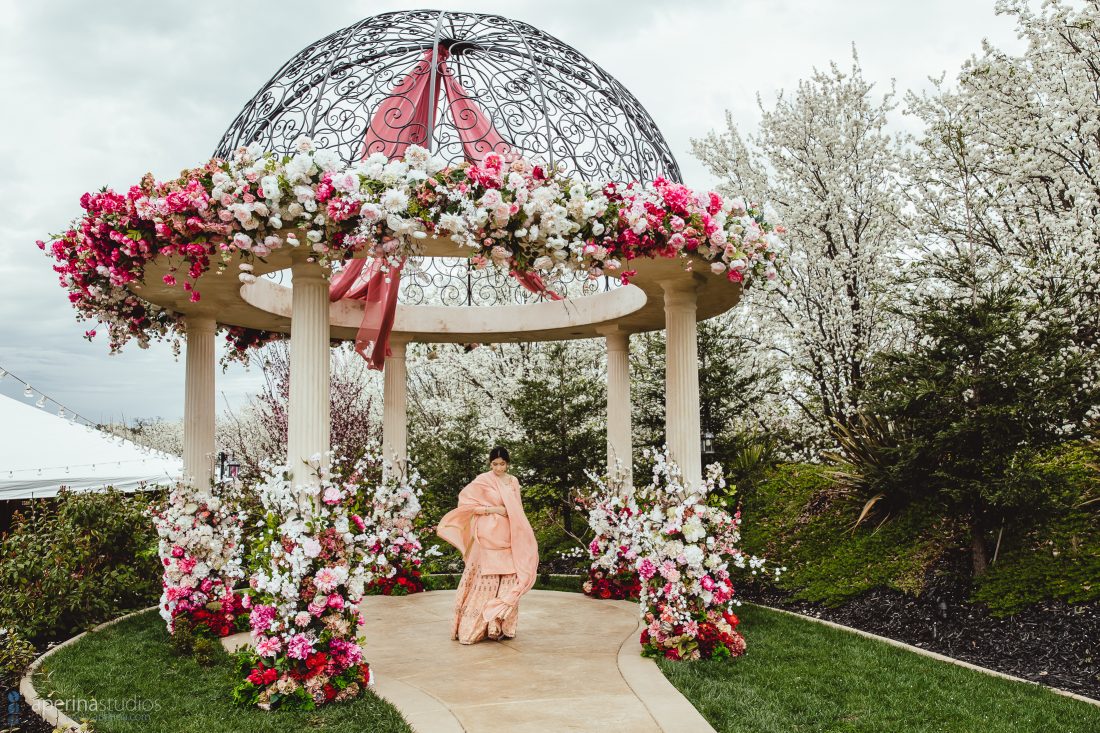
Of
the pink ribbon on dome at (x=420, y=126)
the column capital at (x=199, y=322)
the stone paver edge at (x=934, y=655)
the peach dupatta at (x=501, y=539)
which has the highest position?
the pink ribbon on dome at (x=420, y=126)

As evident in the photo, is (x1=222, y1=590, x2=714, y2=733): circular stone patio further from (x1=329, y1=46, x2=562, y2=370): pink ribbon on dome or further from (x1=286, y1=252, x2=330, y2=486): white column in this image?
(x1=329, y1=46, x2=562, y2=370): pink ribbon on dome

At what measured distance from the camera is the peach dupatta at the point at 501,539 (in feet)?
22.4

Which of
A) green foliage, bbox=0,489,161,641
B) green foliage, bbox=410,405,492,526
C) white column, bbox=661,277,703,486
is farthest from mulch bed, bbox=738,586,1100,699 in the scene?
green foliage, bbox=0,489,161,641

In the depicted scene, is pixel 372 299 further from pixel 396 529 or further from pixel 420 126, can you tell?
pixel 396 529

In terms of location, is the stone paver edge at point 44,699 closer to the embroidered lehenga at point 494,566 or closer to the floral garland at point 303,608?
the floral garland at point 303,608

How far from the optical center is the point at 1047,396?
727cm

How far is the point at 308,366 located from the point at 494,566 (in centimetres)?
241

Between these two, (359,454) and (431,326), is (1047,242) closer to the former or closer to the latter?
(431,326)

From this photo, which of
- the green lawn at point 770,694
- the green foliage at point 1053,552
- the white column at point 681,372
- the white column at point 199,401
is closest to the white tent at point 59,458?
the white column at point 199,401

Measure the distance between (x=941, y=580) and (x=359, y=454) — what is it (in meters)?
11.7

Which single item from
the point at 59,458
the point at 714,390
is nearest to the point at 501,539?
the point at 714,390

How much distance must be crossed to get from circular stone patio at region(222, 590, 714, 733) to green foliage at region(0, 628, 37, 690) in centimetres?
153

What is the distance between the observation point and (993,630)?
7.05 meters

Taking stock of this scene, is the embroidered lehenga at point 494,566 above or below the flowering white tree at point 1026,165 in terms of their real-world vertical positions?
below
